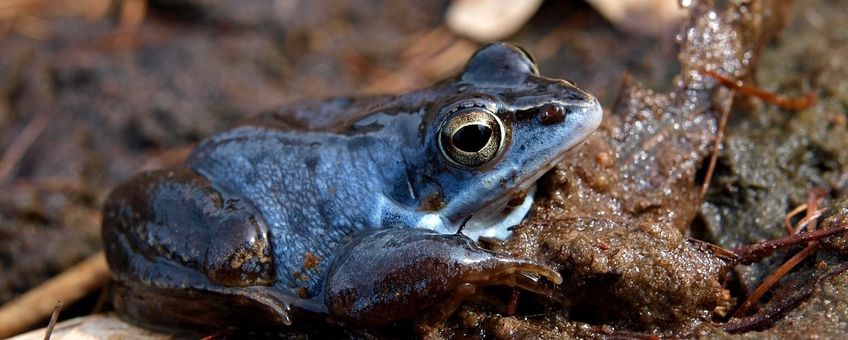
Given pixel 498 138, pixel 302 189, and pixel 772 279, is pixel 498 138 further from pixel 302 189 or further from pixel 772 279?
pixel 772 279

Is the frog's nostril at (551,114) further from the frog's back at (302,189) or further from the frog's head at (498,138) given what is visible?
the frog's back at (302,189)

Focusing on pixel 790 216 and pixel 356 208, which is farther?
pixel 790 216

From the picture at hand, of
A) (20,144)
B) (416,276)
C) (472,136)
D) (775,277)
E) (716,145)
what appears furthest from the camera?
(20,144)

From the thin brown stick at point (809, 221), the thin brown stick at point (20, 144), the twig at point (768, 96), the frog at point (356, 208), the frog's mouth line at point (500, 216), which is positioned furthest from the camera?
the thin brown stick at point (20, 144)

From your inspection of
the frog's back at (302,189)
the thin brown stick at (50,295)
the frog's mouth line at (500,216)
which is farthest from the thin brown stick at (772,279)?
the thin brown stick at (50,295)

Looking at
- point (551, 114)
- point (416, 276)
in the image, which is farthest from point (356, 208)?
point (551, 114)

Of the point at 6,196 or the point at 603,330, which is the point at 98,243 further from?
the point at 603,330

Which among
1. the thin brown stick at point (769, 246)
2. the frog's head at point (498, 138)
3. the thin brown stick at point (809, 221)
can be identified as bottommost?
the thin brown stick at point (809, 221)
